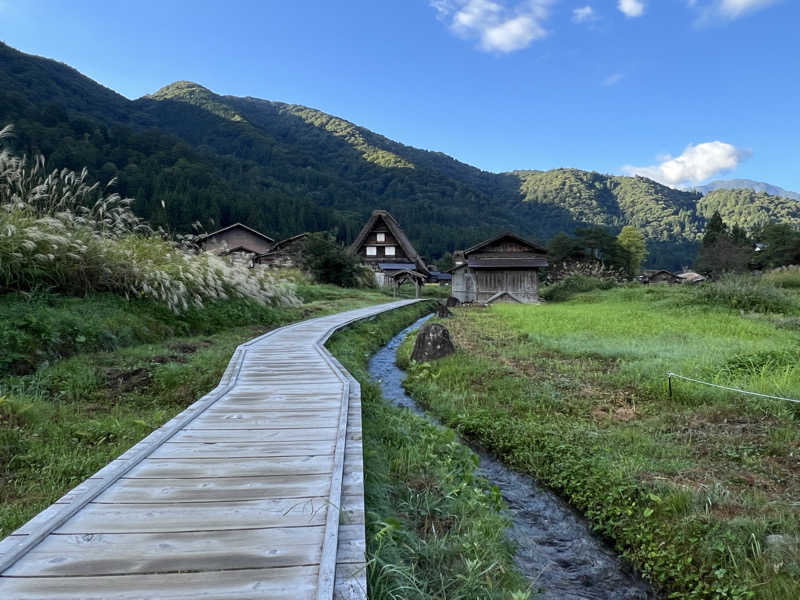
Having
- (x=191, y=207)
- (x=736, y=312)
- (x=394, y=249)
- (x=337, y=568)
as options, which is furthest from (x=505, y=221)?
(x=337, y=568)

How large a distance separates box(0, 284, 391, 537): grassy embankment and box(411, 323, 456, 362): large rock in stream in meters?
4.41

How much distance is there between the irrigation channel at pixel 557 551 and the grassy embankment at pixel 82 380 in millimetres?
4006

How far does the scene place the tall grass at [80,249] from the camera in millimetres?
7184

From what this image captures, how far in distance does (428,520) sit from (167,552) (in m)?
2.05

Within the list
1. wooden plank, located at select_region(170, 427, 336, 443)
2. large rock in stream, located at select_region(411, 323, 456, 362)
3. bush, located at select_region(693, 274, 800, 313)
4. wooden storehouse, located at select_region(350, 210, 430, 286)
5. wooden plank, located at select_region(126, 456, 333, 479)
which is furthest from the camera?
wooden storehouse, located at select_region(350, 210, 430, 286)

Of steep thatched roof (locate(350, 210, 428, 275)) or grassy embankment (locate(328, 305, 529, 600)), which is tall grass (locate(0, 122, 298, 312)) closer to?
grassy embankment (locate(328, 305, 529, 600))

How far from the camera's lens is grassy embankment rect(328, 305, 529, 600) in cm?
257

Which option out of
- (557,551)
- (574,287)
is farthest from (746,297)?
(574,287)

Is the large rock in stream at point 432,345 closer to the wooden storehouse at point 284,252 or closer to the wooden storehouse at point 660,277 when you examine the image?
the wooden storehouse at point 284,252

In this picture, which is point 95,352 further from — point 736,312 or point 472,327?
point 736,312

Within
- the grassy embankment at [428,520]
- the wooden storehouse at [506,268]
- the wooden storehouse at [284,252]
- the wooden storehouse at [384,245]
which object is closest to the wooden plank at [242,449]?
the grassy embankment at [428,520]

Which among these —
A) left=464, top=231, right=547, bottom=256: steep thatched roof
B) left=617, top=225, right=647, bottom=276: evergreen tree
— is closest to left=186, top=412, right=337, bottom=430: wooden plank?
left=464, top=231, right=547, bottom=256: steep thatched roof

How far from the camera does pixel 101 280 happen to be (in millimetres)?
8445

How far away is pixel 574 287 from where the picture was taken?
110 feet
